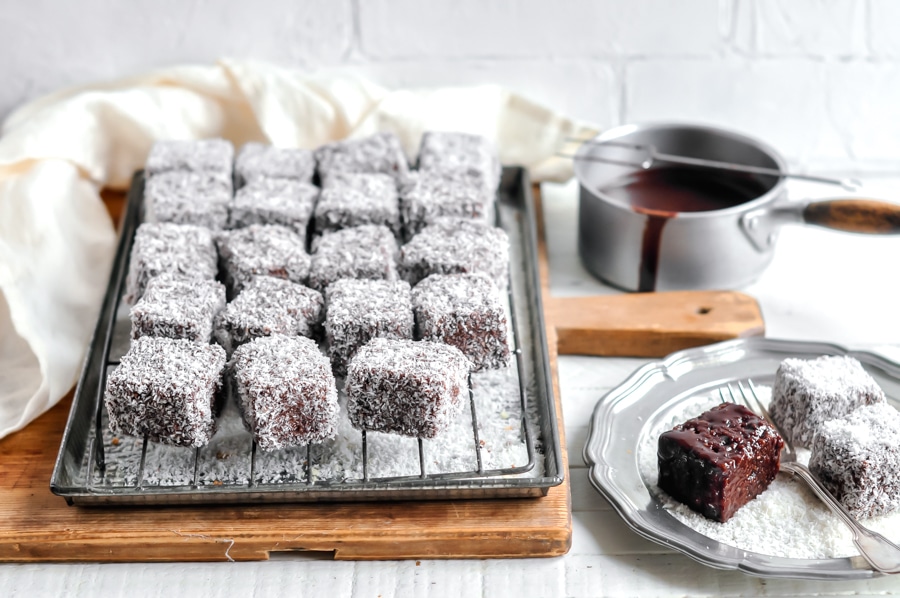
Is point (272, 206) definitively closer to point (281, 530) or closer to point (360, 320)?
point (360, 320)

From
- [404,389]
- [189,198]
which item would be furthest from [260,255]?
[404,389]

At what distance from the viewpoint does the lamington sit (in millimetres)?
1352

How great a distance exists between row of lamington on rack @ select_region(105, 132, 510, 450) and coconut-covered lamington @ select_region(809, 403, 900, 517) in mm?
515

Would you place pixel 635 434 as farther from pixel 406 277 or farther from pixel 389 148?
pixel 389 148

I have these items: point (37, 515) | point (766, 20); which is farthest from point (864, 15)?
point (37, 515)

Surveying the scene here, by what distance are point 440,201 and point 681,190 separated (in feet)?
1.79

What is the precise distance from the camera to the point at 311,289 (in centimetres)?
169

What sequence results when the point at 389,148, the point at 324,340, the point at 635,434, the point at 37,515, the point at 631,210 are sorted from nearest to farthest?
the point at 37,515, the point at 635,434, the point at 324,340, the point at 631,210, the point at 389,148

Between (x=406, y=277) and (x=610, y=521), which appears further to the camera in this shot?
(x=406, y=277)

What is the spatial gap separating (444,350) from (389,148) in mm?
717

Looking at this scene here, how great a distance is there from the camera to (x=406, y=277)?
5.79 ft

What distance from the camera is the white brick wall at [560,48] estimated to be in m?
2.25

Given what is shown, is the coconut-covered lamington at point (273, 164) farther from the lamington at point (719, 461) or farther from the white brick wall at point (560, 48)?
the lamington at point (719, 461)

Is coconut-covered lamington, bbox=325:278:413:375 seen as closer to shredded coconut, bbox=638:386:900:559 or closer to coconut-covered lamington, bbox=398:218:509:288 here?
coconut-covered lamington, bbox=398:218:509:288
